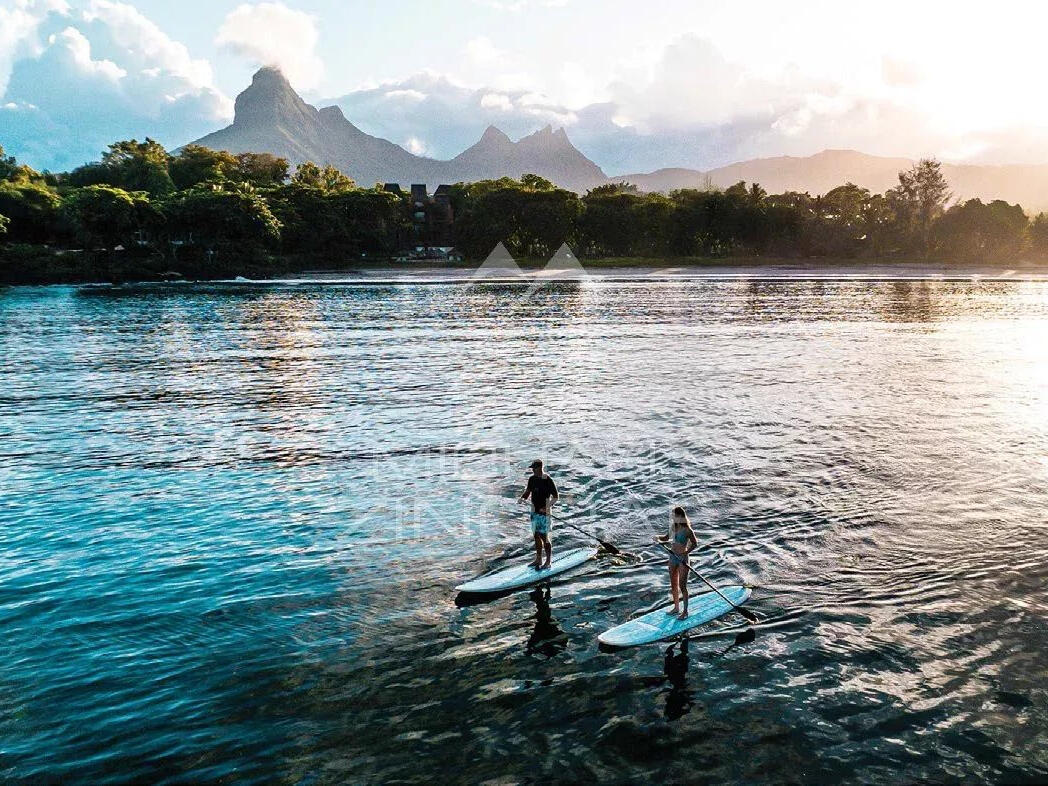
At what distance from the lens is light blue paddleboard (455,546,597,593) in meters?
17.0

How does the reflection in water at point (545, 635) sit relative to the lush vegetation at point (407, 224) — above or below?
below

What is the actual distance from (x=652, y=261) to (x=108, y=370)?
139113 millimetres

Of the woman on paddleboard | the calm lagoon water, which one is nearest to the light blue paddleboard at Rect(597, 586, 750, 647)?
the woman on paddleboard

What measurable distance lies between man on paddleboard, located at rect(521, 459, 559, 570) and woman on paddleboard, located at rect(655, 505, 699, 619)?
293 centimetres

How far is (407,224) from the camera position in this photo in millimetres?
183375

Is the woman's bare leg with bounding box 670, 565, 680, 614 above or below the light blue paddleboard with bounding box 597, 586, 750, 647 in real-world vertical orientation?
above

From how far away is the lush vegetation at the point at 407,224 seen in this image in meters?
141

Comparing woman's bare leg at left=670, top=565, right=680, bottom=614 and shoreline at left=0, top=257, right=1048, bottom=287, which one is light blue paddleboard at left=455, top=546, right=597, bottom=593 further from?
shoreline at left=0, top=257, right=1048, bottom=287

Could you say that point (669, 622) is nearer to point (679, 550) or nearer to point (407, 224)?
point (679, 550)

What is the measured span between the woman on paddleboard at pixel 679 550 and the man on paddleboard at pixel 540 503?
293cm

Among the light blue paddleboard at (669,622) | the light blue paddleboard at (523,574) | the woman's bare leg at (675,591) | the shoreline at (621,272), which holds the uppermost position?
the shoreline at (621,272)

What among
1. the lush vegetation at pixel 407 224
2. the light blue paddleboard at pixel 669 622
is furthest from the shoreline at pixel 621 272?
the light blue paddleboard at pixel 669 622

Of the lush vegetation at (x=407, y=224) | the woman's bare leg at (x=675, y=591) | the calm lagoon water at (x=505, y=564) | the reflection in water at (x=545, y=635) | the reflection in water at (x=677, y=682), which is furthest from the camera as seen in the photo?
the lush vegetation at (x=407, y=224)

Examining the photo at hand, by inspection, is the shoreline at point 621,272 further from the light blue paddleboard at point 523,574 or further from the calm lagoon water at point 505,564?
the light blue paddleboard at point 523,574
